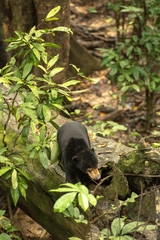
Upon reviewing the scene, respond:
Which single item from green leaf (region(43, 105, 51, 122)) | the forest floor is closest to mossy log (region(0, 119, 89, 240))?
the forest floor

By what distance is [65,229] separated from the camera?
3.17 metres

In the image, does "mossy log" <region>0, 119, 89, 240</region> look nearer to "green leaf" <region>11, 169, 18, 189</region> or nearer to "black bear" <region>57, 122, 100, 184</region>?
"black bear" <region>57, 122, 100, 184</region>

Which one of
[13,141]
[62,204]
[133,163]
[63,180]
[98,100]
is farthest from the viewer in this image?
[98,100]

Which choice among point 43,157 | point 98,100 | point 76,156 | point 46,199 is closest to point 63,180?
point 46,199

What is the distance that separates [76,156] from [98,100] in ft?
14.3

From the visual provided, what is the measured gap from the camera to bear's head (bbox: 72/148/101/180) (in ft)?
9.64

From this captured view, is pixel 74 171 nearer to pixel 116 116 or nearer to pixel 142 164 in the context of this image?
pixel 142 164

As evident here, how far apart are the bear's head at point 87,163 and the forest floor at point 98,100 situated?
58.4 inches

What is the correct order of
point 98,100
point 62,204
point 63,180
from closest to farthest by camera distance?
point 62,204, point 63,180, point 98,100

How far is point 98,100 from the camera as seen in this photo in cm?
727

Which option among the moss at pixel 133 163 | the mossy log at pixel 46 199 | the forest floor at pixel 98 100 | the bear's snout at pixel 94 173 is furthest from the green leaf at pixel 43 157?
the forest floor at pixel 98 100

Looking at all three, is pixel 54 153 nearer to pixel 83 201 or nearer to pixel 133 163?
pixel 133 163

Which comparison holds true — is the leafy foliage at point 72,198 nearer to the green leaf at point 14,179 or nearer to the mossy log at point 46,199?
the green leaf at point 14,179

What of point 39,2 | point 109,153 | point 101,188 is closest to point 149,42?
point 39,2
